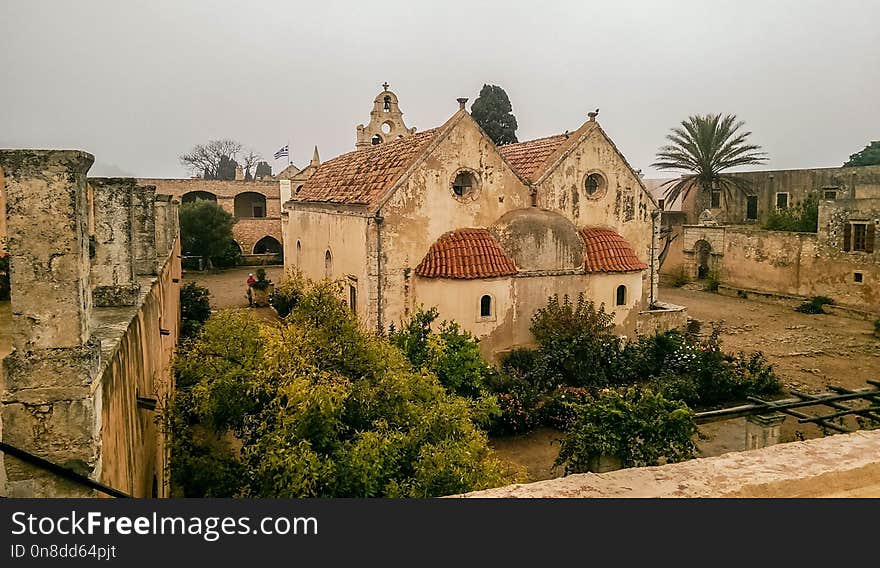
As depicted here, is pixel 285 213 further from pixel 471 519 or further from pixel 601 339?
pixel 471 519

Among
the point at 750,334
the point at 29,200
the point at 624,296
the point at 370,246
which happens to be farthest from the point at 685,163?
the point at 29,200

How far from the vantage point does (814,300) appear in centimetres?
2505

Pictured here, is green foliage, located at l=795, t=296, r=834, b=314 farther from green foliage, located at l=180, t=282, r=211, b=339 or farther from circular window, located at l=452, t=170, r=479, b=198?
green foliage, located at l=180, t=282, r=211, b=339

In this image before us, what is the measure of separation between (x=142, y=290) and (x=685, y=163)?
28499 millimetres

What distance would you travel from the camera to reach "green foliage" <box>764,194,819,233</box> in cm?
2822

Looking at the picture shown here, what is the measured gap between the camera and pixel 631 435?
9.21 metres

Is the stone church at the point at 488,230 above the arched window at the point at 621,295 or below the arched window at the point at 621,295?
above

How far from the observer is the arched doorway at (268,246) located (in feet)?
135

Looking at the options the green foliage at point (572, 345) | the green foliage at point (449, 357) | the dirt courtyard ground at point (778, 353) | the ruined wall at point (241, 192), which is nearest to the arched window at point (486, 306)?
the green foliage at point (572, 345)

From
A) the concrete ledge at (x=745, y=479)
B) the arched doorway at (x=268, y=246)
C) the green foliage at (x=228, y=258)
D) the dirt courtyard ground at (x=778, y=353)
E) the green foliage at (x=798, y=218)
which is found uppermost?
the green foliage at (x=798, y=218)

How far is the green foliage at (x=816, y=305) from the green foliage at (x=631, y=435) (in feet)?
60.4

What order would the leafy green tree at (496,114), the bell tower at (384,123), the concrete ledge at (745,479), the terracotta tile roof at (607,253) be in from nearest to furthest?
the concrete ledge at (745,479) → the terracotta tile roof at (607,253) → the bell tower at (384,123) → the leafy green tree at (496,114)

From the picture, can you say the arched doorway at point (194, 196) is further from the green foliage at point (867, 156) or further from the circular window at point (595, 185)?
the green foliage at point (867, 156)

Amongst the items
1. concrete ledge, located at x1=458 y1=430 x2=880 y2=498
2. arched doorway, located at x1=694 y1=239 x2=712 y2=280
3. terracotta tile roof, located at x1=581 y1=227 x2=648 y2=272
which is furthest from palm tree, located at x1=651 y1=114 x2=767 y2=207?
concrete ledge, located at x1=458 y1=430 x2=880 y2=498
